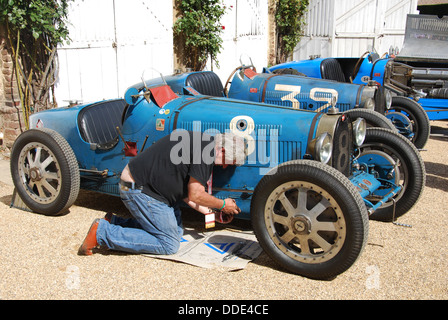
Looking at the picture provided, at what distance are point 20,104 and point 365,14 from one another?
1129cm

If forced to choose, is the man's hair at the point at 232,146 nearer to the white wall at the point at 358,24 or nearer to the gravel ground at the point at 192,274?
the gravel ground at the point at 192,274

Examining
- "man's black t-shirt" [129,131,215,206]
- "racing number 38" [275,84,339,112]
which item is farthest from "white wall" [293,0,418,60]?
"man's black t-shirt" [129,131,215,206]

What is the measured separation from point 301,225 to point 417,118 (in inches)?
185

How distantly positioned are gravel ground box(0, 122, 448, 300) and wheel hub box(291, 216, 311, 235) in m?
0.35

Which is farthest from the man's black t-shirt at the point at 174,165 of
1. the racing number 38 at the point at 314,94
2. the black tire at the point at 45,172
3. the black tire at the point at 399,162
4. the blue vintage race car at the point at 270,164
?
the racing number 38 at the point at 314,94

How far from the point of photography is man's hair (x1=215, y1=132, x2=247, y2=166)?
10.8 ft

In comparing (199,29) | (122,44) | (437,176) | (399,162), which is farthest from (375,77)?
(122,44)

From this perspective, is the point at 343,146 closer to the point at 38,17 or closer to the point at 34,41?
the point at 38,17

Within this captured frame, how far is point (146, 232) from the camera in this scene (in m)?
3.49

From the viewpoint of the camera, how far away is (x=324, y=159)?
335cm

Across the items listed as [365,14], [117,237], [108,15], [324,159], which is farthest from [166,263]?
[365,14]

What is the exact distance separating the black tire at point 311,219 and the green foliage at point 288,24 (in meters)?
11.8

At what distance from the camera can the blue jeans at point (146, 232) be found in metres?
3.40
